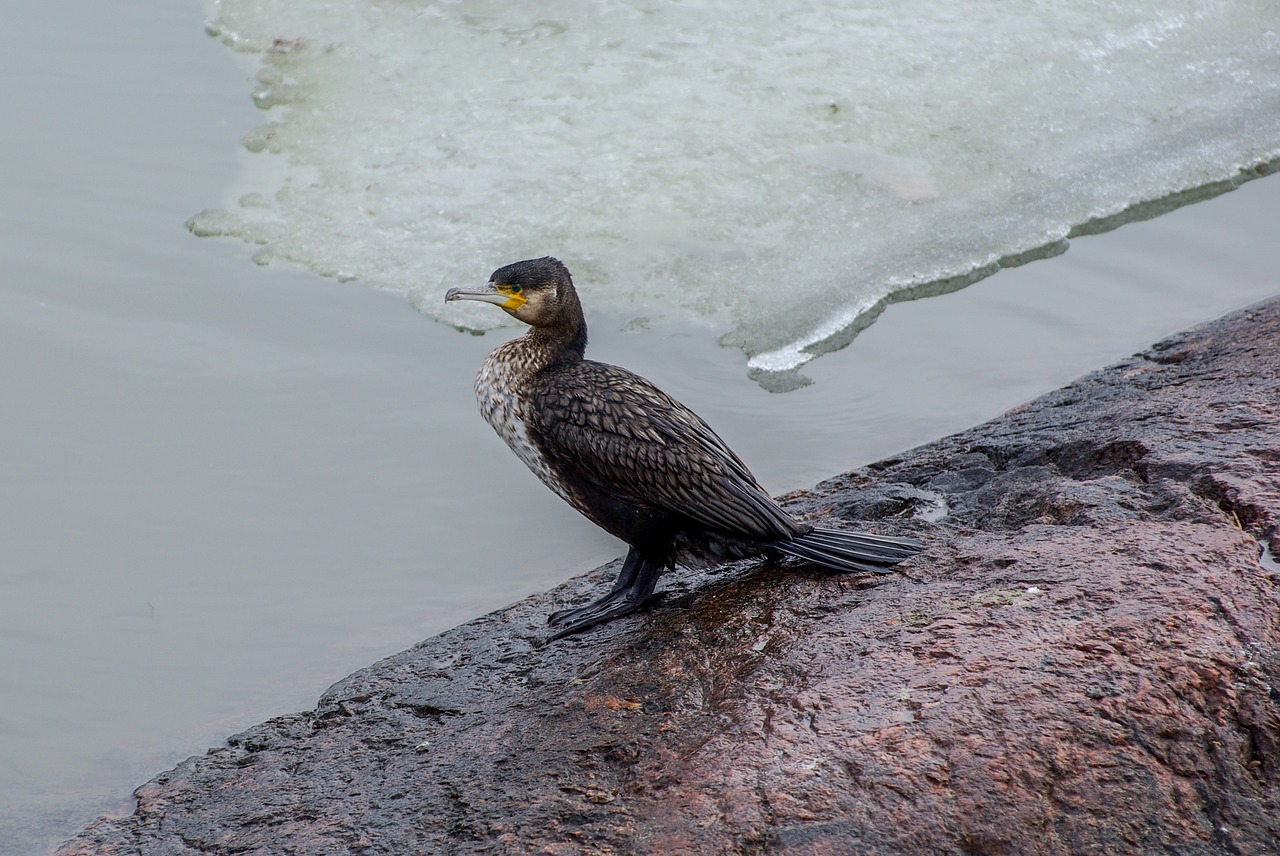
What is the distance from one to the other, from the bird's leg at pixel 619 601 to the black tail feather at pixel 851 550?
18.2 inches

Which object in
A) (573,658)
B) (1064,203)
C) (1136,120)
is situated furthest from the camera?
(1136,120)

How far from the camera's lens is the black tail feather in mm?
3410

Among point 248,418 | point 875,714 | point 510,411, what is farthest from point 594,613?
point 248,418

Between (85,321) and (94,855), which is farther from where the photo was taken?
(85,321)

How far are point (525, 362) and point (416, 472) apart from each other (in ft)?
4.22

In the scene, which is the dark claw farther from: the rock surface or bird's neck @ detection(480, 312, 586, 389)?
bird's neck @ detection(480, 312, 586, 389)

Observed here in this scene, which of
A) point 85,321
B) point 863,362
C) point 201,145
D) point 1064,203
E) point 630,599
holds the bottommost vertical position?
point 630,599

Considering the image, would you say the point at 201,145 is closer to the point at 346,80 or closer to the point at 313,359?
the point at 346,80

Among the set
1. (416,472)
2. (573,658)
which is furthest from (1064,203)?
(573,658)

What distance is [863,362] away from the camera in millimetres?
5684

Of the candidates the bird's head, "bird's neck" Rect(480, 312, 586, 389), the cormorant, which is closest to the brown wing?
the cormorant

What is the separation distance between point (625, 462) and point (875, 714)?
1177 mm

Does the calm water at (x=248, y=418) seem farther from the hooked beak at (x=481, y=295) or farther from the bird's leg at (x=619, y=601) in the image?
the hooked beak at (x=481, y=295)

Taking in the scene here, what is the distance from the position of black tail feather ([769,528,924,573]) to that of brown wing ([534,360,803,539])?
0.05 meters
